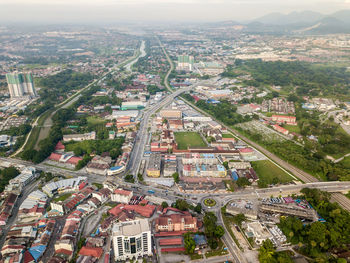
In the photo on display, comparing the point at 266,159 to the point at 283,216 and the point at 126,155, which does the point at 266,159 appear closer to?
the point at 283,216

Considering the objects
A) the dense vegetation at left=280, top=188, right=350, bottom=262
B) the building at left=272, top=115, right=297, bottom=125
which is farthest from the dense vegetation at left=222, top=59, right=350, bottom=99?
the dense vegetation at left=280, top=188, right=350, bottom=262

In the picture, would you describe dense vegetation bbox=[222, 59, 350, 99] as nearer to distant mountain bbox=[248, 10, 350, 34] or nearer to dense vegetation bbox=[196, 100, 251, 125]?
dense vegetation bbox=[196, 100, 251, 125]

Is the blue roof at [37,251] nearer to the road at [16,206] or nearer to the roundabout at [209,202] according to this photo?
the road at [16,206]

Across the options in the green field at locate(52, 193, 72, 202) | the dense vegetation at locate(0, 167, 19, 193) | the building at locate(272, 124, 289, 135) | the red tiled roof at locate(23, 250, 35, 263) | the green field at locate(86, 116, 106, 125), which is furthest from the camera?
the green field at locate(86, 116, 106, 125)

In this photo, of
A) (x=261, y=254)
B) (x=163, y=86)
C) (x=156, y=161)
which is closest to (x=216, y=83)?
(x=163, y=86)

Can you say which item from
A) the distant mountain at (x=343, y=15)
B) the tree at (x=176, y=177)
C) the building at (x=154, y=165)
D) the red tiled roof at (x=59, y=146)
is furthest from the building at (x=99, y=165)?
the distant mountain at (x=343, y=15)
